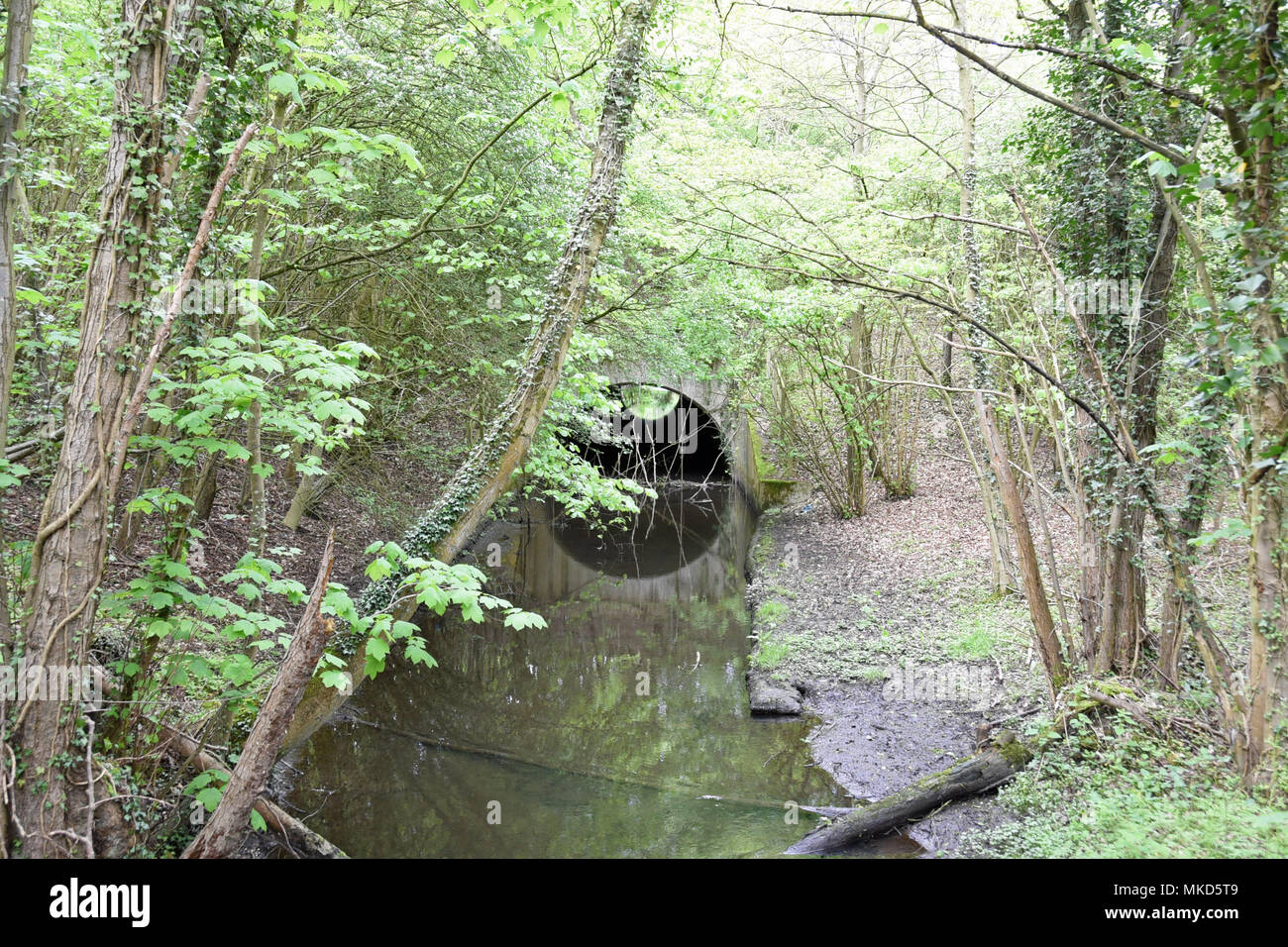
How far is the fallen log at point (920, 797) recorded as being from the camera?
5.09 m

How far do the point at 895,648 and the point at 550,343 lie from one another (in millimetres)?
4734

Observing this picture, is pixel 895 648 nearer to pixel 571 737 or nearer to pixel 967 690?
Answer: pixel 967 690

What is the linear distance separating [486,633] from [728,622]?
327cm

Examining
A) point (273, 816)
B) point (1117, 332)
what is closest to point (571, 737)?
point (273, 816)

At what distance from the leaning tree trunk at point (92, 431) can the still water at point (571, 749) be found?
263cm

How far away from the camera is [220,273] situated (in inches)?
165

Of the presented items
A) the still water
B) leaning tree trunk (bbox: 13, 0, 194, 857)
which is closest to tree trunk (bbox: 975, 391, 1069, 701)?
the still water

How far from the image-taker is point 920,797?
5.26 meters

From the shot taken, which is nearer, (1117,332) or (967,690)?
(1117,332)

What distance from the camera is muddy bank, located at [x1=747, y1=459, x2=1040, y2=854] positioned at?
20.7 ft

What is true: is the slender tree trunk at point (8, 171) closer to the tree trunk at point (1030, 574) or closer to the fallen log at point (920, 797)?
the fallen log at point (920, 797)
